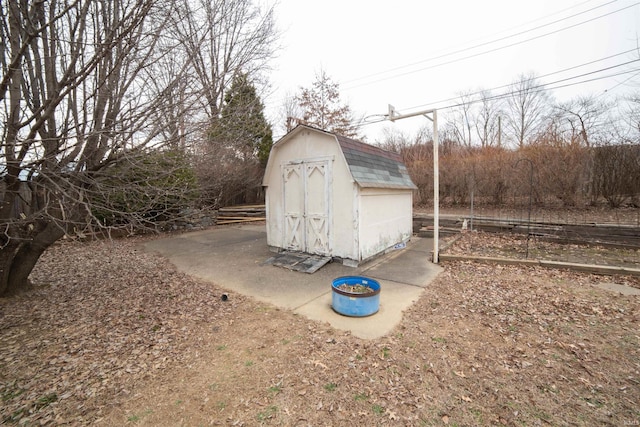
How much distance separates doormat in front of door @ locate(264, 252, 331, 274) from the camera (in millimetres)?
6156

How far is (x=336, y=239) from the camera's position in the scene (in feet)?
21.2

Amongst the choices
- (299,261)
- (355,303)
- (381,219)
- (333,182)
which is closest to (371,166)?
(333,182)

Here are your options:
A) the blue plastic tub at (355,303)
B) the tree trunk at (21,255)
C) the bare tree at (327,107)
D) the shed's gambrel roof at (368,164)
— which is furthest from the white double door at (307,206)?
the bare tree at (327,107)

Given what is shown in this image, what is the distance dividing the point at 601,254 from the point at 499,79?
39.3 ft

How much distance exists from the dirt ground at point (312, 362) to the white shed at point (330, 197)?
7.86 feet

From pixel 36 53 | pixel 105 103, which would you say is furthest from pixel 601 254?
pixel 36 53

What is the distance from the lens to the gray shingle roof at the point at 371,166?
6.18 m

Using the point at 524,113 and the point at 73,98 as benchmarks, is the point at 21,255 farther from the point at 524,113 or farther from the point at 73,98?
the point at 524,113

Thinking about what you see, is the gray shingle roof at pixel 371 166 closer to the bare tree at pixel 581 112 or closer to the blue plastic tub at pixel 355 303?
the blue plastic tub at pixel 355 303

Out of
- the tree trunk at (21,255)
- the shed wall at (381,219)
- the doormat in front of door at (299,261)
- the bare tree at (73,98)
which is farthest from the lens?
the shed wall at (381,219)

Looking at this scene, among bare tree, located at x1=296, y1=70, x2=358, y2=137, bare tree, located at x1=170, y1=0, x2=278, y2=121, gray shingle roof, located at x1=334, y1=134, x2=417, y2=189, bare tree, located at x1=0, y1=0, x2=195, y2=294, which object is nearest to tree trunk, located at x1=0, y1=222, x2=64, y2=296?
bare tree, located at x1=0, y1=0, x2=195, y2=294

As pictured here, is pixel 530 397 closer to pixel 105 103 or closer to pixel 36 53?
pixel 105 103

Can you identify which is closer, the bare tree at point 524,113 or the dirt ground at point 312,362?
the dirt ground at point 312,362

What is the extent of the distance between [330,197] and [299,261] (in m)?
1.75
